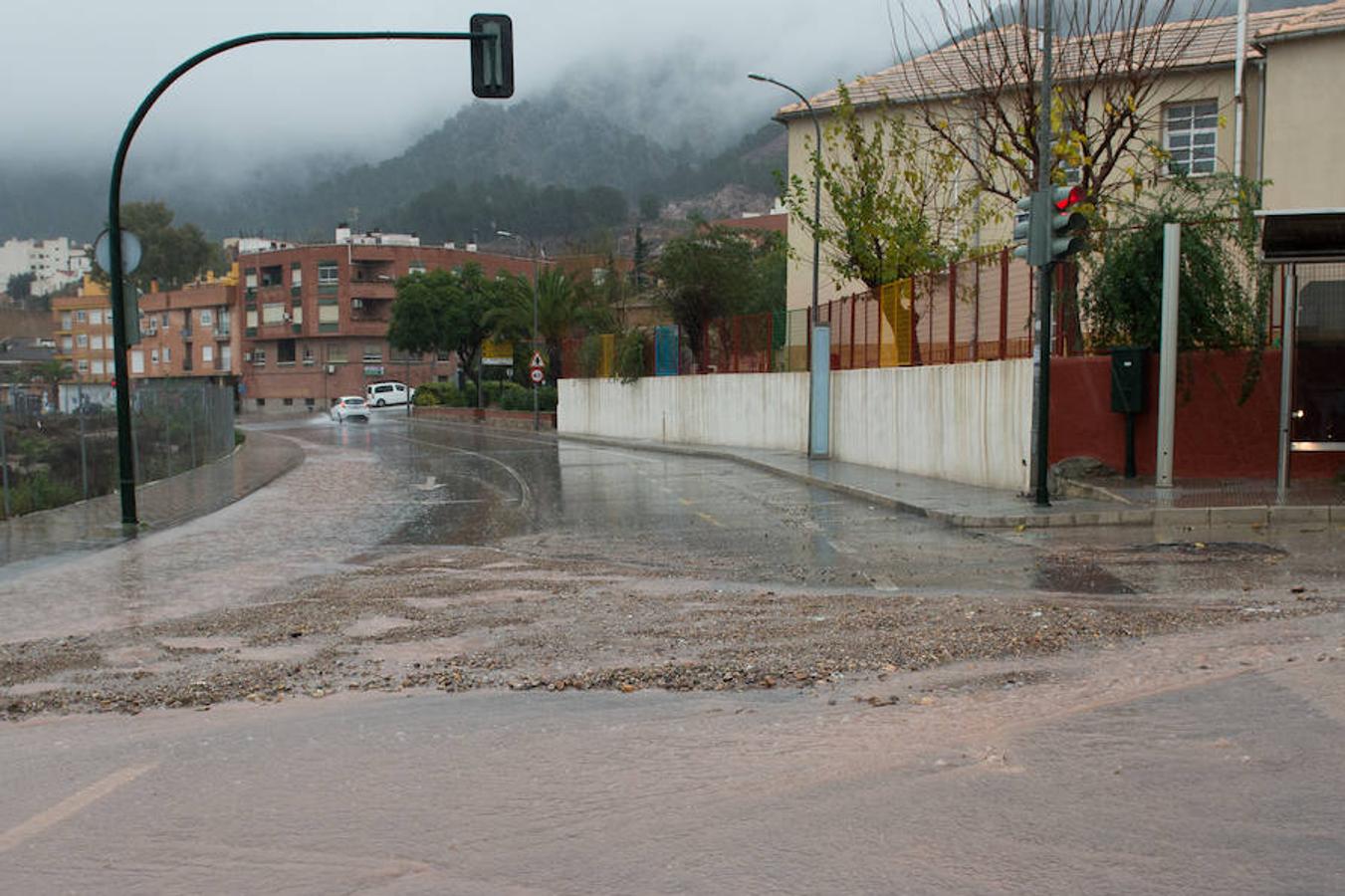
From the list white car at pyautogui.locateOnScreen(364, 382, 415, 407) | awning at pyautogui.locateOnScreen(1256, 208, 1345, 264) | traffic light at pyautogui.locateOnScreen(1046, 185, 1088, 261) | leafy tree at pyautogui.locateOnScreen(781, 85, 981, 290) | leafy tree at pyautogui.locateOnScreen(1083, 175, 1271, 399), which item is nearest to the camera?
awning at pyautogui.locateOnScreen(1256, 208, 1345, 264)

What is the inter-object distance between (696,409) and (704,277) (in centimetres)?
1238

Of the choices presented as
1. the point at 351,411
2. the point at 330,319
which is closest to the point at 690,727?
the point at 351,411

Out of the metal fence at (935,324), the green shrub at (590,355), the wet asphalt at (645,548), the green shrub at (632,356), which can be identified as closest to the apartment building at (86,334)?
the green shrub at (590,355)

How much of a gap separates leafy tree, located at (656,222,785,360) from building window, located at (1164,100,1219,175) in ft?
58.7

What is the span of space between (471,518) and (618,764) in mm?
11932

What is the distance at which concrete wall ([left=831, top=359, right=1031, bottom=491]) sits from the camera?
57.2 feet

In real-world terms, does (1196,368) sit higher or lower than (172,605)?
higher

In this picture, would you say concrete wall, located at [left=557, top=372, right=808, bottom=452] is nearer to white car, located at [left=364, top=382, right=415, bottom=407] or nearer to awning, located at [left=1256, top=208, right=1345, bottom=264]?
awning, located at [left=1256, top=208, right=1345, bottom=264]

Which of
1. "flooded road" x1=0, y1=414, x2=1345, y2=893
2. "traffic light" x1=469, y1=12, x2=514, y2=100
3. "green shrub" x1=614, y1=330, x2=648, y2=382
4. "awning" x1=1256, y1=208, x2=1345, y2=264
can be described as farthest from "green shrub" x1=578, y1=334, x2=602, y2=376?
"flooded road" x1=0, y1=414, x2=1345, y2=893

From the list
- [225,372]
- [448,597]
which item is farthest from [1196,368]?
[225,372]

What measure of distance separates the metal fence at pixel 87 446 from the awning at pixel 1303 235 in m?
15.6

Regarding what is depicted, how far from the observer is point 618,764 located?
525 cm

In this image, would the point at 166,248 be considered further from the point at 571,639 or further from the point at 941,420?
the point at 571,639

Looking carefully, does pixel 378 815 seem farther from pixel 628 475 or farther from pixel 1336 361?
pixel 628 475
